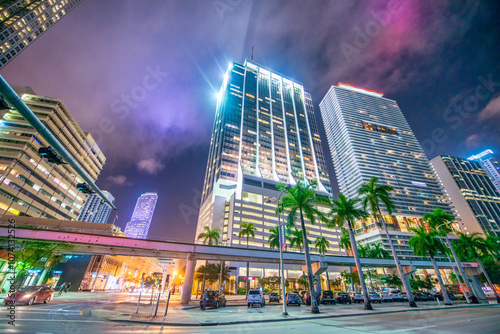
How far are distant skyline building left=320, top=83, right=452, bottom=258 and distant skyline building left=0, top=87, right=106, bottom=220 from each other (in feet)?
485

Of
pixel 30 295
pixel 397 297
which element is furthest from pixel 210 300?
pixel 397 297

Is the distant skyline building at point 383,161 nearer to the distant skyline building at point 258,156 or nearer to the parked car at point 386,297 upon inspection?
the distant skyline building at point 258,156

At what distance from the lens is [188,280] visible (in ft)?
99.6

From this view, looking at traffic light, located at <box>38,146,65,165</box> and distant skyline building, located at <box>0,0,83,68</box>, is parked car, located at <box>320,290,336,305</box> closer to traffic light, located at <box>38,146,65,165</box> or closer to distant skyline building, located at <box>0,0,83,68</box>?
traffic light, located at <box>38,146,65,165</box>

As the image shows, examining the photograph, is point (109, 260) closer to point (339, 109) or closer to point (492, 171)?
point (339, 109)

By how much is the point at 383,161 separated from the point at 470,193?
71575 mm

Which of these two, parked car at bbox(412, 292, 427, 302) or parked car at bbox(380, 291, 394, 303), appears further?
parked car at bbox(412, 292, 427, 302)

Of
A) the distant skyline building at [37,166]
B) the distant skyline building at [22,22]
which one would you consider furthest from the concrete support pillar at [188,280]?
the distant skyline building at [22,22]

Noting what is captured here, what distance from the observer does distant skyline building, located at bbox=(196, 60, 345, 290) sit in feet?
312

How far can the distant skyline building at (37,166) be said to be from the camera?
192 feet

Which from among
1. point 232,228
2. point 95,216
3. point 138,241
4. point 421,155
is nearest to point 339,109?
point 421,155

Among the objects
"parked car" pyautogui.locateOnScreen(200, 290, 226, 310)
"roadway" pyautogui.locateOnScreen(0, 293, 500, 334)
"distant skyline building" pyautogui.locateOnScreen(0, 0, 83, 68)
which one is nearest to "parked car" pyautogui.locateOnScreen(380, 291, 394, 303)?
"roadway" pyautogui.locateOnScreen(0, 293, 500, 334)

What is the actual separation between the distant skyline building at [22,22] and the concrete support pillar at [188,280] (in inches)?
3899

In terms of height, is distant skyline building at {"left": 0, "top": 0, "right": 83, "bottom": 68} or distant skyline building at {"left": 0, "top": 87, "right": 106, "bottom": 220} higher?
distant skyline building at {"left": 0, "top": 0, "right": 83, "bottom": 68}
